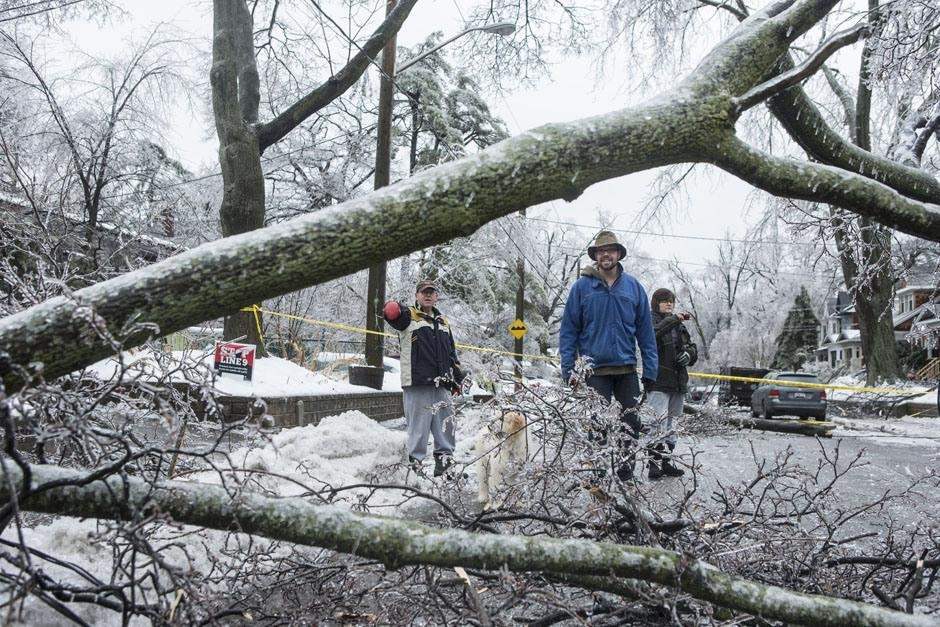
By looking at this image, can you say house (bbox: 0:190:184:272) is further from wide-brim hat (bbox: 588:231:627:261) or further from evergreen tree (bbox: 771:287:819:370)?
evergreen tree (bbox: 771:287:819:370)

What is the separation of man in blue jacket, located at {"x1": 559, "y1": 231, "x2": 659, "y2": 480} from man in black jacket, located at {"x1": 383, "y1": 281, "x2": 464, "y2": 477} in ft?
3.88

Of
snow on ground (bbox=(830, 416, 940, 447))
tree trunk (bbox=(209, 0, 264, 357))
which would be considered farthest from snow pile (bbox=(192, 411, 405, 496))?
snow on ground (bbox=(830, 416, 940, 447))

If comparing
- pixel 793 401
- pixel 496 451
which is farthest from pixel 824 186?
pixel 793 401

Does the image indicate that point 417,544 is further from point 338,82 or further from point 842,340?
point 842,340

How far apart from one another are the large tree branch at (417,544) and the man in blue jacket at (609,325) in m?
3.27

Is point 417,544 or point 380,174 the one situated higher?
point 380,174

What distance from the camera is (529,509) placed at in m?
3.11

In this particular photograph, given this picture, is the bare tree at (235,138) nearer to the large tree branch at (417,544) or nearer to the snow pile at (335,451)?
the snow pile at (335,451)

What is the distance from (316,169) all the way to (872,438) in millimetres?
17159

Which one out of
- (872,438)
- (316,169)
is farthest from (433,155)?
(872,438)

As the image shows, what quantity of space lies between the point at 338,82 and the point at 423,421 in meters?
5.71

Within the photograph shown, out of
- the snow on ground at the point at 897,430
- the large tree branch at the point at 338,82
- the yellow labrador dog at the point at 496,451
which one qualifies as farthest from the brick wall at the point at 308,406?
the snow on ground at the point at 897,430

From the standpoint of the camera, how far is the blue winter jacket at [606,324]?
5410 mm

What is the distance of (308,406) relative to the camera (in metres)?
9.78
